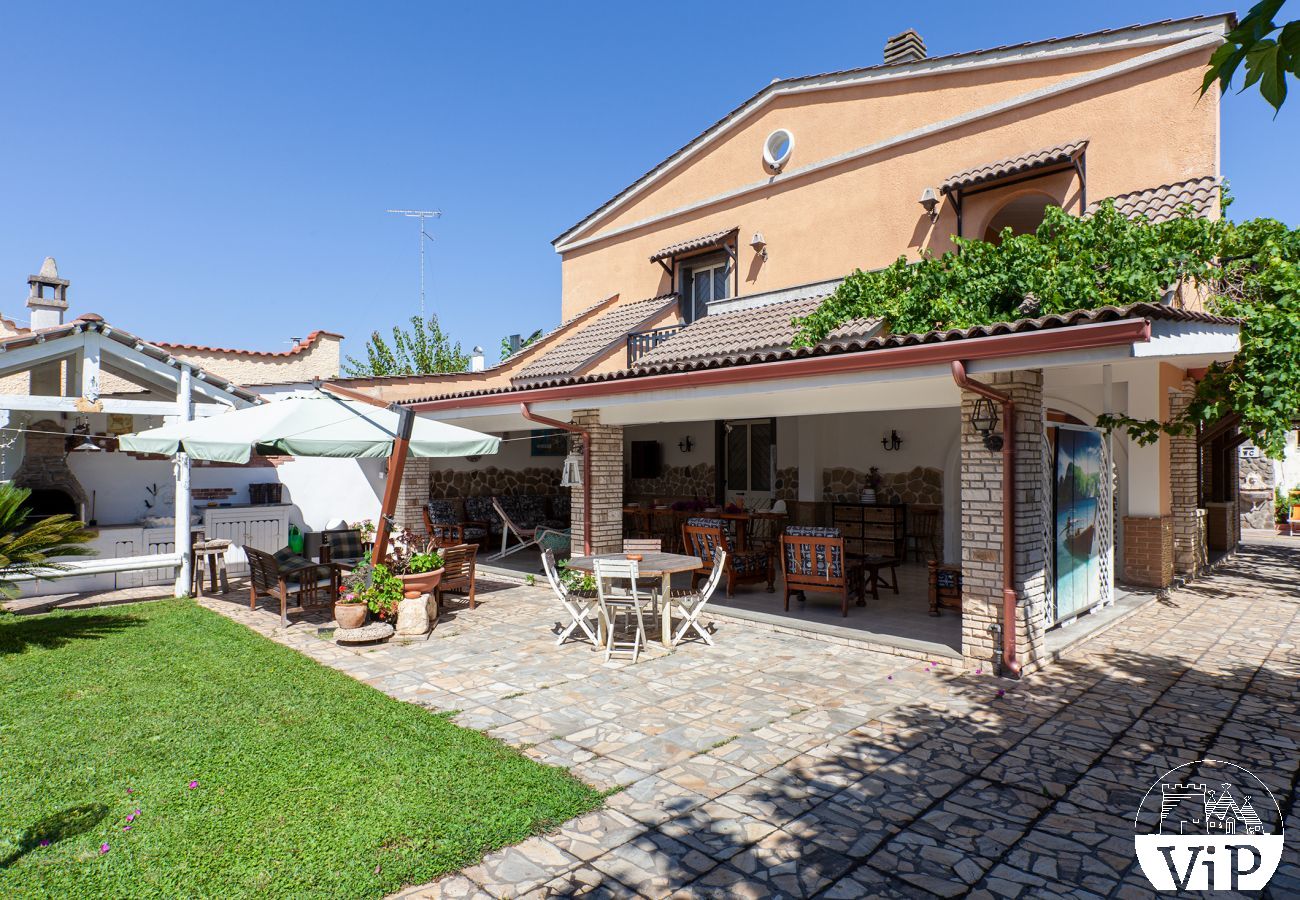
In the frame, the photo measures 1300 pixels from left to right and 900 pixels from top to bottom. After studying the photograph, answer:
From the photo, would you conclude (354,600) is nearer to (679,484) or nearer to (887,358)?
(887,358)

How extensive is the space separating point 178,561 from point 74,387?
347cm

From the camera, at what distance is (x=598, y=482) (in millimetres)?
9672

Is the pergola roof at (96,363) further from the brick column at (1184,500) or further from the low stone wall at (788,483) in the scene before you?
the brick column at (1184,500)

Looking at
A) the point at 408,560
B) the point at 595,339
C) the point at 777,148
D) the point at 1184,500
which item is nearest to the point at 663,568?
the point at 408,560

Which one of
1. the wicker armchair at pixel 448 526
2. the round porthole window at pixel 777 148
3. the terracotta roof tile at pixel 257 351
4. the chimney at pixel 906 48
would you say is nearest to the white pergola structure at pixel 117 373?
the terracotta roof tile at pixel 257 351

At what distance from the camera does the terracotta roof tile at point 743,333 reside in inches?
395

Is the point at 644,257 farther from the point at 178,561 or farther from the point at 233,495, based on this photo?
the point at 178,561

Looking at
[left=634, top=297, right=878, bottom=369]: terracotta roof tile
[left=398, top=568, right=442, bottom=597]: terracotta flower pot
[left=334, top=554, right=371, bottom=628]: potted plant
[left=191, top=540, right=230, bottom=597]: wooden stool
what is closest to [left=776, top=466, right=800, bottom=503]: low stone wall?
[left=634, top=297, right=878, bottom=369]: terracotta roof tile

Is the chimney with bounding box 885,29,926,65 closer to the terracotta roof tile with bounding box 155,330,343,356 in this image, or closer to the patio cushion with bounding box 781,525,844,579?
the patio cushion with bounding box 781,525,844,579

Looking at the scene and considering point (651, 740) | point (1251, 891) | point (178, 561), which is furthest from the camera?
point (178, 561)

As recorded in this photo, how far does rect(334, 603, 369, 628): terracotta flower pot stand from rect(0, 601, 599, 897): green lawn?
0.97 metres

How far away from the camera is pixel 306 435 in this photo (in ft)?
22.7

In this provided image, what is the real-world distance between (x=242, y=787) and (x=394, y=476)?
149 inches

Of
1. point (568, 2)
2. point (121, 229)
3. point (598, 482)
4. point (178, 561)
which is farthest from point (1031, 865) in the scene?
point (121, 229)
